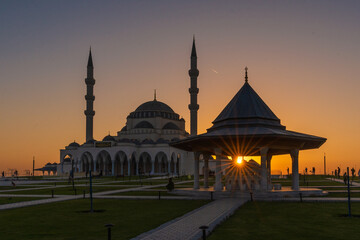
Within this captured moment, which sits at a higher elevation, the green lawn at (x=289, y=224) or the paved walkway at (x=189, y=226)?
the paved walkway at (x=189, y=226)

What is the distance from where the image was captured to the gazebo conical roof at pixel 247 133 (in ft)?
93.6

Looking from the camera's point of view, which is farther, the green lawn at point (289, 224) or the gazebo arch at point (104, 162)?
the gazebo arch at point (104, 162)

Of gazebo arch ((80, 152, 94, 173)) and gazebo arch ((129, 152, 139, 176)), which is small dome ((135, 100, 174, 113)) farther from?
gazebo arch ((80, 152, 94, 173))

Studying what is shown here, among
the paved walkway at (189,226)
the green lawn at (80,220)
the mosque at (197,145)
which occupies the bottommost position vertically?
the green lawn at (80,220)

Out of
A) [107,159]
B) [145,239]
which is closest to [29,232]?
[145,239]

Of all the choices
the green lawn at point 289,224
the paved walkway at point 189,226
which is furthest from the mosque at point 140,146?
the paved walkway at point 189,226

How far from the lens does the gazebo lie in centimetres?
2856

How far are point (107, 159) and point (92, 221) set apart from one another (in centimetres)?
8369

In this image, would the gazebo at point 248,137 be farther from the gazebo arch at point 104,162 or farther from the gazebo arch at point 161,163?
the gazebo arch at point 104,162

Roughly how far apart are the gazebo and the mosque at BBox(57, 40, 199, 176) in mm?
48733

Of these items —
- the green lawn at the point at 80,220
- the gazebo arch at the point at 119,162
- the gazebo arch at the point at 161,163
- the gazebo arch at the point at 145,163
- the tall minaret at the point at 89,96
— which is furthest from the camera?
the gazebo arch at the point at 145,163

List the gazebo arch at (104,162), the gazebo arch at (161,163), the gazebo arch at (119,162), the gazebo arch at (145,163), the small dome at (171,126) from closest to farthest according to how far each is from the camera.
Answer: the gazebo arch at (119,162) → the gazebo arch at (104,162) → the gazebo arch at (161,163) → the gazebo arch at (145,163) → the small dome at (171,126)

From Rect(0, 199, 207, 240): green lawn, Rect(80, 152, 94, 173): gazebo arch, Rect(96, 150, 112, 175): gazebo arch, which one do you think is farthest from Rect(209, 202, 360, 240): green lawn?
Rect(80, 152, 94, 173): gazebo arch

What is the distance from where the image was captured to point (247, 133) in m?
28.1
